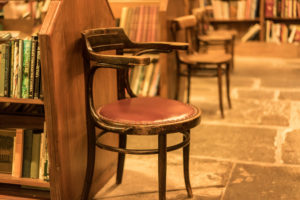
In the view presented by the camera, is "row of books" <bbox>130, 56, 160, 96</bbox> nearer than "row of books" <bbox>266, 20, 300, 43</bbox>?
Yes

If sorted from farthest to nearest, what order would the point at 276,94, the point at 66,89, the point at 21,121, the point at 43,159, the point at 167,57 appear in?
the point at 276,94, the point at 167,57, the point at 21,121, the point at 43,159, the point at 66,89

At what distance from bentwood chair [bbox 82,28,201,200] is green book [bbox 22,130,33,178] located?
0.27 metres

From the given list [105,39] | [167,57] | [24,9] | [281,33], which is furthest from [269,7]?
[105,39]

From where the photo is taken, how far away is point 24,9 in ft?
10.7

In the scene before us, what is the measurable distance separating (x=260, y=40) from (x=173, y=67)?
9.33 ft

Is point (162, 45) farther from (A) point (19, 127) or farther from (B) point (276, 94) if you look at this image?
(B) point (276, 94)

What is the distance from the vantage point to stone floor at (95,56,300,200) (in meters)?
2.23

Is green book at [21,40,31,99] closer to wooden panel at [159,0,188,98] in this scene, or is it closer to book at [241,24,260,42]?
wooden panel at [159,0,188,98]

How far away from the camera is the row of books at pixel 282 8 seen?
5887mm

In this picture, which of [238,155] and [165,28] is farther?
[165,28]

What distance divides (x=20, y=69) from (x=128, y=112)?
0.48 metres

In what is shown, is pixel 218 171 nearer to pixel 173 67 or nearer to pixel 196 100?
pixel 173 67

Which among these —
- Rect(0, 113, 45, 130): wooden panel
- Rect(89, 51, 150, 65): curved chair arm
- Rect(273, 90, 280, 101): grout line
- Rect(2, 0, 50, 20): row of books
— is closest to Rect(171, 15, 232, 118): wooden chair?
Rect(273, 90, 280, 101): grout line

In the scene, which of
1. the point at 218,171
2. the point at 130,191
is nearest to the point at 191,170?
the point at 218,171
